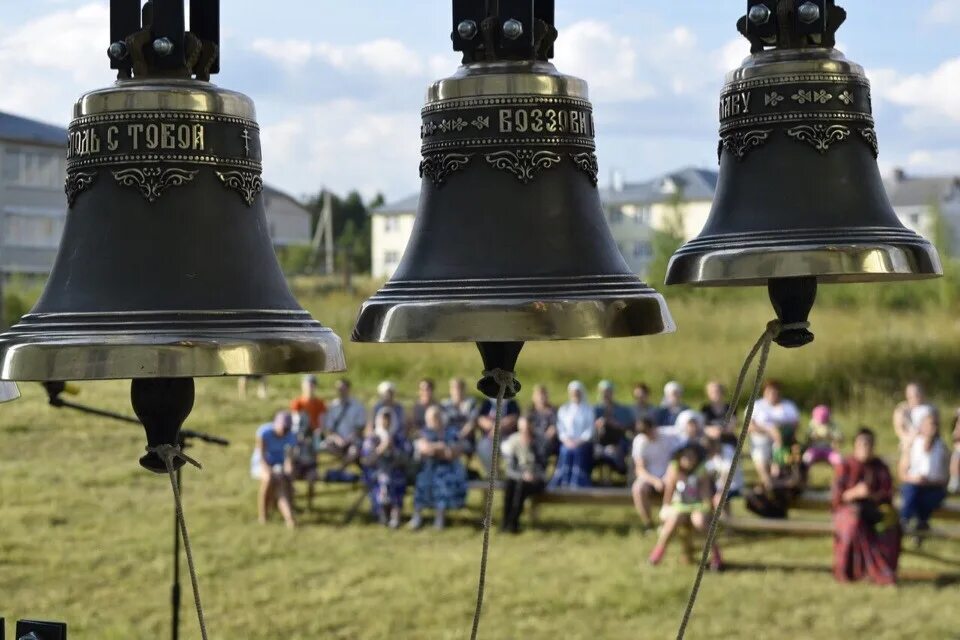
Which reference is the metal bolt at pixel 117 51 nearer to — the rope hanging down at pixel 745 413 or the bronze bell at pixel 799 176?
the bronze bell at pixel 799 176

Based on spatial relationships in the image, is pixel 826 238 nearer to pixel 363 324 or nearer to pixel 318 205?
pixel 363 324

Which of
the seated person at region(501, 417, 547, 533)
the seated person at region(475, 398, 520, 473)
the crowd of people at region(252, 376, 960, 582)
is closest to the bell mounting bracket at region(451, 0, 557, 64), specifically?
the crowd of people at region(252, 376, 960, 582)

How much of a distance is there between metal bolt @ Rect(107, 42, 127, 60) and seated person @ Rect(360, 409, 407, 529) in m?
12.9

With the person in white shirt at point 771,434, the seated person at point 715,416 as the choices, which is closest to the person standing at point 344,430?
the seated person at point 715,416

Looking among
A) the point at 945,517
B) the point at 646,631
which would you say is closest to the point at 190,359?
the point at 646,631

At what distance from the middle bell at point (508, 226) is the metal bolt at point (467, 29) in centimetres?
6

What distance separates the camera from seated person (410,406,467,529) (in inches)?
597

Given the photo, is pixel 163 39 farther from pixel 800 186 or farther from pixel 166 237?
pixel 800 186

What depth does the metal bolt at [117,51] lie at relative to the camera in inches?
104

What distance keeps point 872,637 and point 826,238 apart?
8682mm

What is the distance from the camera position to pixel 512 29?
2625mm

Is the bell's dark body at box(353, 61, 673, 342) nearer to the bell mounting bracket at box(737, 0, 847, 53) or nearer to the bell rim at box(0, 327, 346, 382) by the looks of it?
the bell rim at box(0, 327, 346, 382)

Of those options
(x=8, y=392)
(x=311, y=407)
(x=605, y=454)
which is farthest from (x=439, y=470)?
(x=8, y=392)

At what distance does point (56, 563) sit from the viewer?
1416 centimetres
